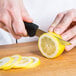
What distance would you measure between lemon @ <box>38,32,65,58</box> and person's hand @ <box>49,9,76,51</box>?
61mm

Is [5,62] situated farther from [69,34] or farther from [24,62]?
[69,34]

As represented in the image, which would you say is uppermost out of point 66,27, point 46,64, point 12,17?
point 12,17

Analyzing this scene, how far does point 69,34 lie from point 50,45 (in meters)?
0.18

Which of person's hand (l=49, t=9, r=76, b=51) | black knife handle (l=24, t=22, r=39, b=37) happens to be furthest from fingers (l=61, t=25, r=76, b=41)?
black knife handle (l=24, t=22, r=39, b=37)

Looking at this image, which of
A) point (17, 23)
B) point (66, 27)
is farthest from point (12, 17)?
point (66, 27)

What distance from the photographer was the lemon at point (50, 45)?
1.27 metres

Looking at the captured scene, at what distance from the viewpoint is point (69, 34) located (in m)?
1.41

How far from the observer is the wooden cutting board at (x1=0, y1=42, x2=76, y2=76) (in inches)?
44.1

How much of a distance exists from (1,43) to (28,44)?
0.28 meters

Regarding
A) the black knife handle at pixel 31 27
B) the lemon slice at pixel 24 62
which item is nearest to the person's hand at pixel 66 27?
the black knife handle at pixel 31 27

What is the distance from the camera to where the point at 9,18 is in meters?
1.22

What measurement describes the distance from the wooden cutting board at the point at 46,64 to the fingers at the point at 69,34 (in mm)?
99

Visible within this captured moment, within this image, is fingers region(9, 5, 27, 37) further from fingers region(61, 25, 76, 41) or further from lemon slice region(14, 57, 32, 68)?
fingers region(61, 25, 76, 41)

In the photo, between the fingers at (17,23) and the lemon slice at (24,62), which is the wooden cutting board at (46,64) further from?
the fingers at (17,23)
